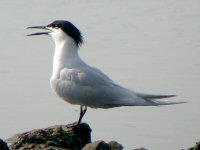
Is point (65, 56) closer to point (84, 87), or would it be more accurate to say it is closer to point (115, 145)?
point (84, 87)

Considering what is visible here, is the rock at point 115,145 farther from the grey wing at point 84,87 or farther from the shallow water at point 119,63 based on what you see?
the shallow water at point 119,63

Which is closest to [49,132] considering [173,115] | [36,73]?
[173,115]

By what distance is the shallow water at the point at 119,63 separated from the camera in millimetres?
9766

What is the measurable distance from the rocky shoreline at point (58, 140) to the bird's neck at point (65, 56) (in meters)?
0.84

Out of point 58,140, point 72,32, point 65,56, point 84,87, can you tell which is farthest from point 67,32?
point 58,140

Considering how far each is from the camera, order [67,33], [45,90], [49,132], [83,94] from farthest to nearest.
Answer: [45,90]
[67,33]
[83,94]
[49,132]

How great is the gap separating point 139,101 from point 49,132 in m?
1.36

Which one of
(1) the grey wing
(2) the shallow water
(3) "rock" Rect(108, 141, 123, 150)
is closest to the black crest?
(1) the grey wing

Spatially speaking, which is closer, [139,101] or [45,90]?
[139,101]

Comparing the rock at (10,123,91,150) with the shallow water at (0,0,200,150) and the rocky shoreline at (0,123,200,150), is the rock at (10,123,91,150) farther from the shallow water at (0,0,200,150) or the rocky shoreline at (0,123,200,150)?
the shallow water at (0,0,200,150)

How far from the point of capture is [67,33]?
9.27 m

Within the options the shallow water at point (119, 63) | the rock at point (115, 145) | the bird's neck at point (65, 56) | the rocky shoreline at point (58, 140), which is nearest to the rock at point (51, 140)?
the rocky shoreline at point (58, 140)

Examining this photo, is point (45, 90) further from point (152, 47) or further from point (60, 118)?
point (152, 47)

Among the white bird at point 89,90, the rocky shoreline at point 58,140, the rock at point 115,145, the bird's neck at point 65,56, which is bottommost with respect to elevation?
the rock at point 115,145
